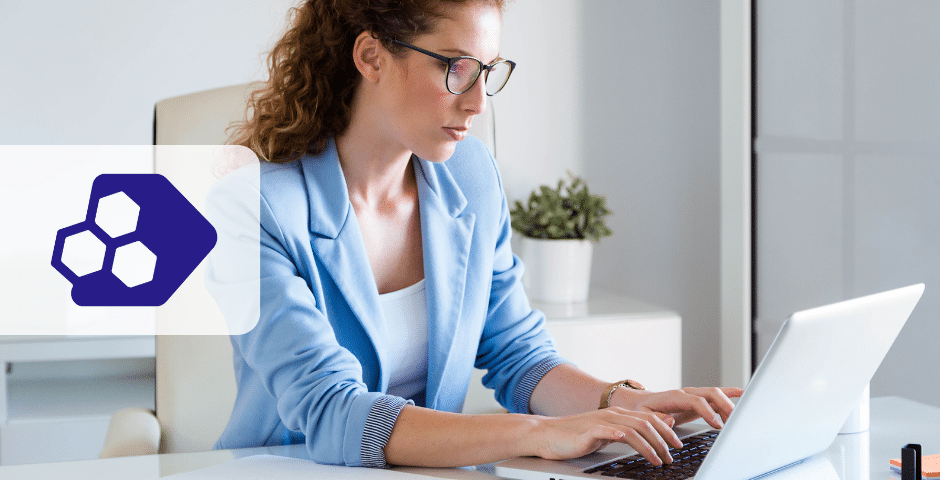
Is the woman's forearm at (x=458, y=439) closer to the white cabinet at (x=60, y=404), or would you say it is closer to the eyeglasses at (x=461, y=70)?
the eyeglasses at (x=461, y=70)

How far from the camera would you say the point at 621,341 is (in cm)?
193

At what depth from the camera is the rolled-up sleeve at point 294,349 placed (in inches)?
33.1

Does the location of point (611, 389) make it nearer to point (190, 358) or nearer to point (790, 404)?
point (790, 404)

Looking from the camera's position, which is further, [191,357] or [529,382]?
[191,357]

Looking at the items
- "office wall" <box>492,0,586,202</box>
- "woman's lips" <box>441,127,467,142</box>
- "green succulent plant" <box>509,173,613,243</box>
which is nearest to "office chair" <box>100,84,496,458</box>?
"woman's lips" <box>441,127,467,142</box>

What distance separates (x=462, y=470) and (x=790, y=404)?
1.00 feet

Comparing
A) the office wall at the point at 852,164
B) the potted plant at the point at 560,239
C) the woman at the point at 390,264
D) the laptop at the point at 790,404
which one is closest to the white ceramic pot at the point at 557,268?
the potted plant at the point at 560,239

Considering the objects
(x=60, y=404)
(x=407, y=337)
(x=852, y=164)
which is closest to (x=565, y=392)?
(x=407, y=337)

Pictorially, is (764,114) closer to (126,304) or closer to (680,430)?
(680,430)

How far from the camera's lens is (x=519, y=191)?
7.43 ft

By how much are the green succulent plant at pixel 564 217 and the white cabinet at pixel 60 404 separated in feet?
2.92

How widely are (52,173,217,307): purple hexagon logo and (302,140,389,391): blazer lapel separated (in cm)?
39

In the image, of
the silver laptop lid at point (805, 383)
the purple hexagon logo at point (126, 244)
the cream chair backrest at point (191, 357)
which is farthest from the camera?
the purple hexagon logo at point (126, 244)

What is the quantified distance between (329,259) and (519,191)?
1285mm
